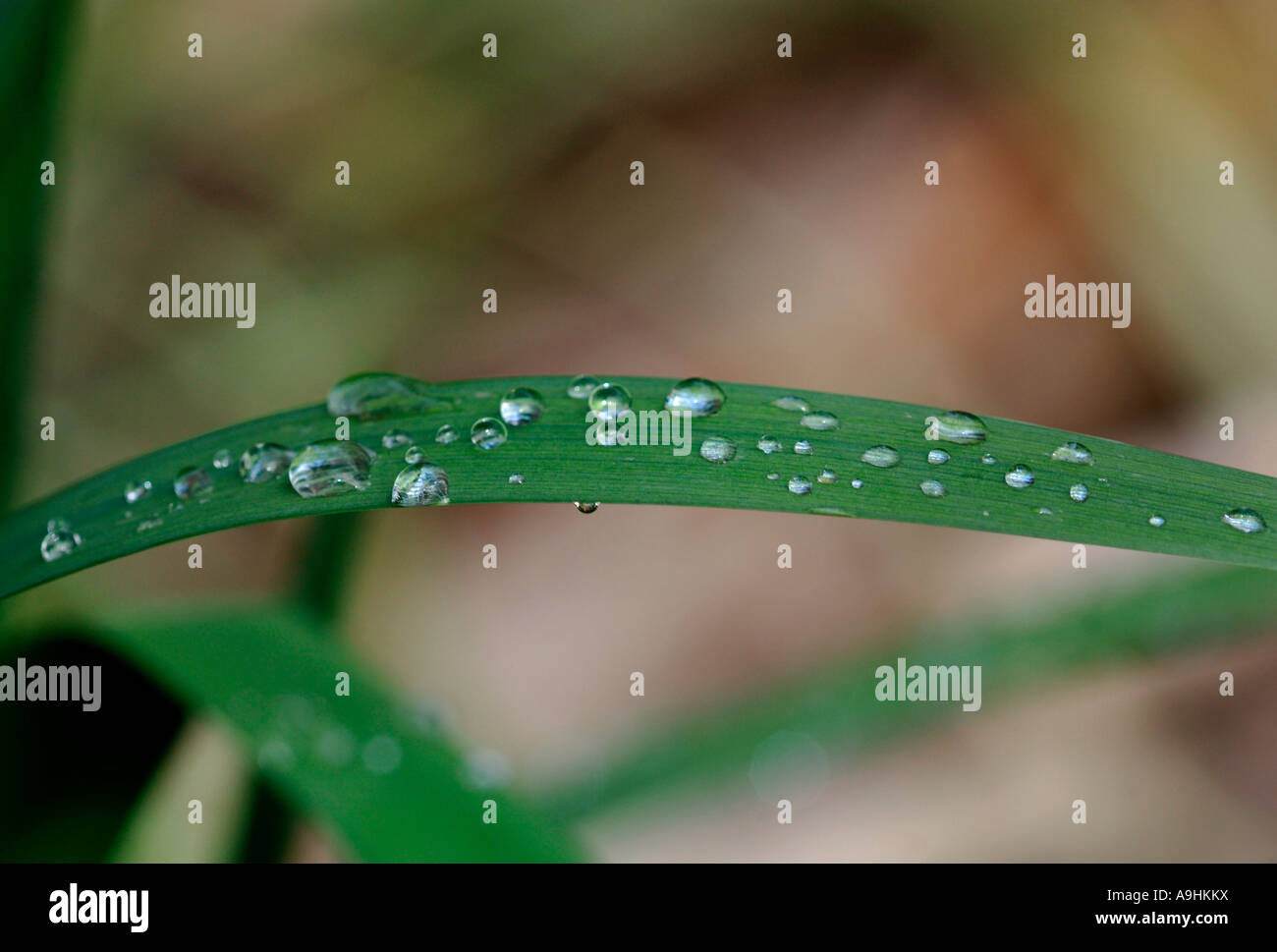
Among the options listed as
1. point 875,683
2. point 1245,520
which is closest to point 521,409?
point 1245,520

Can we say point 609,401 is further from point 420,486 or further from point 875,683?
point 875,683

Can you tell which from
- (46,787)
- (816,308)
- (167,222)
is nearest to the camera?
(46,787)

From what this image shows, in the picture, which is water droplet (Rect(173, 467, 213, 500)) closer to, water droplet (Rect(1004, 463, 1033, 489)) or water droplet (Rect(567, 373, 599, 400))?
water droplet (Rect(567, 373, 599, 400))

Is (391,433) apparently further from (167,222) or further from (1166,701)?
(1166,701)

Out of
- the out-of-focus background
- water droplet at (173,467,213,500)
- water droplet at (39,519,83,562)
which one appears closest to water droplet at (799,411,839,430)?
water droplet at (173,467,213,500)
